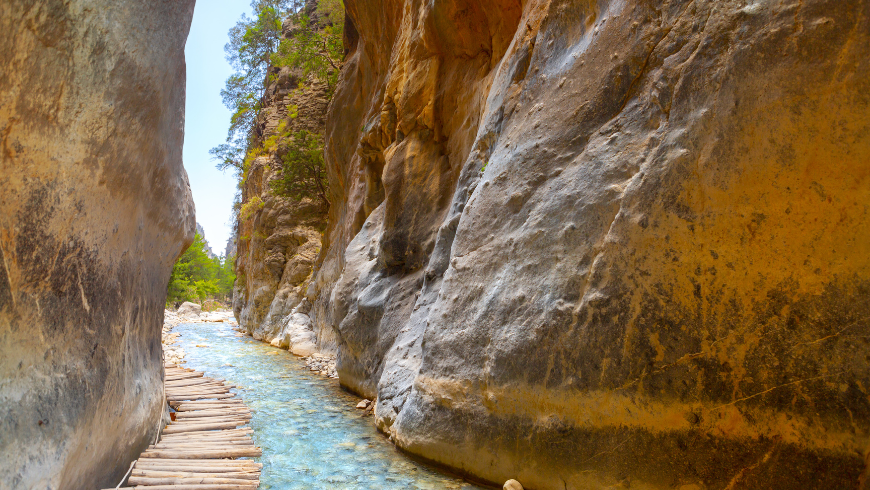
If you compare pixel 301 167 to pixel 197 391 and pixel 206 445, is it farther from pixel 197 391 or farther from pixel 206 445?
pixel 206 445

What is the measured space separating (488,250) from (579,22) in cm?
221

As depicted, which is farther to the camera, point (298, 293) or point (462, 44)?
point (298, 293)

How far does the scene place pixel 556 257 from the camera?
3693 mm

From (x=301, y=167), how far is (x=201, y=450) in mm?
14167

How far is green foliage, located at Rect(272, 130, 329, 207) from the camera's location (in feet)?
55.6

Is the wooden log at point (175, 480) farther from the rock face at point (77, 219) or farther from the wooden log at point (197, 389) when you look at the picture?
the wooden log at point (197, 389)

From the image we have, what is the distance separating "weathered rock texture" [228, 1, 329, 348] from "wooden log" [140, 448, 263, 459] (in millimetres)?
12309

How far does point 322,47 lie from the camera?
16.6m

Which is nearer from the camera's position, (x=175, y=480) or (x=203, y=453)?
(x=175, y=480)

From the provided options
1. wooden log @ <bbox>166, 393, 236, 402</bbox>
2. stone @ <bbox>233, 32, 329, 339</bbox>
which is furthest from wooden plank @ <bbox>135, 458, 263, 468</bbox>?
Answer: stone @ <bbox>233, 32, 329, 339</bbox>

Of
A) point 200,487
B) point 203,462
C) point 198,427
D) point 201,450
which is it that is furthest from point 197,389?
point 200,487

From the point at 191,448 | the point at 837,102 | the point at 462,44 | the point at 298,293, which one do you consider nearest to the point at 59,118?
the point at 191,448

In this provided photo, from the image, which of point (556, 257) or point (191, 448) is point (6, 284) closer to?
point (191, 448)

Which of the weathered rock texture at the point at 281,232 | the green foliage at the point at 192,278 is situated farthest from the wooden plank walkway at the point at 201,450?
the green foliage at the point at 192,278
